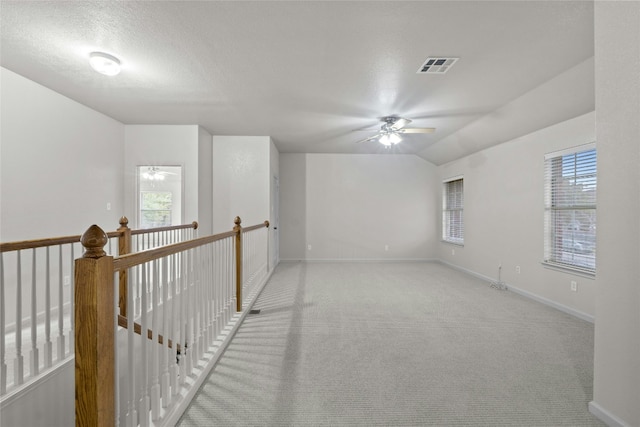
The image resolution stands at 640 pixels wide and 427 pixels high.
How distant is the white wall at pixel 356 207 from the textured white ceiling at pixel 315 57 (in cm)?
257

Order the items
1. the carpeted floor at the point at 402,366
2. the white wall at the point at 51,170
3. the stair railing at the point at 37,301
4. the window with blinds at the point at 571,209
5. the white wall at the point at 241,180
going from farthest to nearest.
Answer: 1. the white wall at the point at 241,180
2. the window with blinds at the point at 571,209
3. the white wall at the point at 51,170
4. the stair railing at the point at 37,301
5. the carpeted floor at the point at 402,366

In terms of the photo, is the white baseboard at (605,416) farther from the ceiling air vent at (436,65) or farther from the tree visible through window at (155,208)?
the tree visible through window at (155,208)

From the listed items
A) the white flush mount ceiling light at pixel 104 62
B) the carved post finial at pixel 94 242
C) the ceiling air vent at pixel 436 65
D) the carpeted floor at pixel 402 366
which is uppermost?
the ceiling air vent at pixel 436 65

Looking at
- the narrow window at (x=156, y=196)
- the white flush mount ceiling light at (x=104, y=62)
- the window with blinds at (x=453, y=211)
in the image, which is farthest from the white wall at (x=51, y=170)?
the window with blinds at (x=453, y=211)

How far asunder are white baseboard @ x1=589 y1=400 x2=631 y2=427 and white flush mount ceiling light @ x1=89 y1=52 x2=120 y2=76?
449 cm

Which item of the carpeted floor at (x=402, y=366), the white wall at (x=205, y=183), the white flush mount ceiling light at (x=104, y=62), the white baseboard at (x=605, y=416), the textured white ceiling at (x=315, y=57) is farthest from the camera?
the white wall at (x=205, y=183)

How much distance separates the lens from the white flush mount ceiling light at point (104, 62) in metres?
2.63

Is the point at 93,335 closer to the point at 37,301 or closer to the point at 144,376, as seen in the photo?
the point at 144,376

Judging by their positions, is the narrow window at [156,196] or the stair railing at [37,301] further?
the narrow window at [156,196]

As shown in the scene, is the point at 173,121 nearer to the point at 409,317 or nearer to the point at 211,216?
the point at 211,216

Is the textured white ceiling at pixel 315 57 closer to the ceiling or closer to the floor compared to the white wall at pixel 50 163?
closer to the ceiling

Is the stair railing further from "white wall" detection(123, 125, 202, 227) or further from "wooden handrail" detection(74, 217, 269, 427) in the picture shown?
"wooden handrail" detection(74, 217, 269, 427)

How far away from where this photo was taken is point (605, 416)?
167cm

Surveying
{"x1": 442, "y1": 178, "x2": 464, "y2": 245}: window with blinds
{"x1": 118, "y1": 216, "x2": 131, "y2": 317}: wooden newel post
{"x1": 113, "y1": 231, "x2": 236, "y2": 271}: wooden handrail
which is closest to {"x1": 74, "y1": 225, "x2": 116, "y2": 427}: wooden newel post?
{"x1": 113, "y1": 231, "x2": 236, "y2": 271}: wooden handrail
